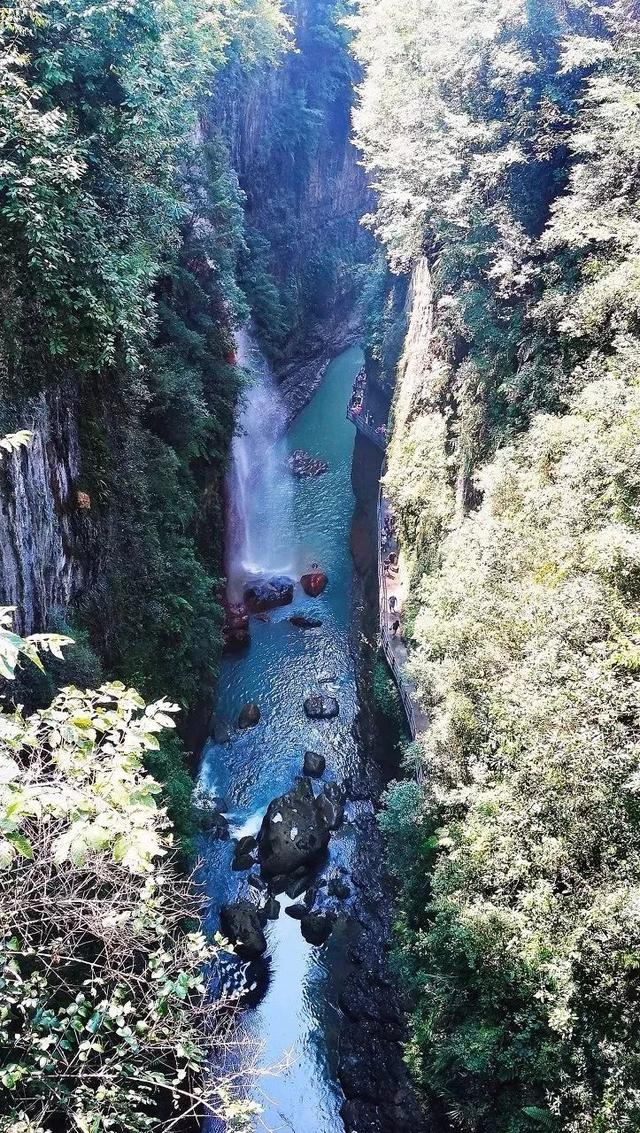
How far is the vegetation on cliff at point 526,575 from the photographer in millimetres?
7609

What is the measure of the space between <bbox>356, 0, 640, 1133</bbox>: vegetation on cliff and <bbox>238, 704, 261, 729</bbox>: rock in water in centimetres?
664

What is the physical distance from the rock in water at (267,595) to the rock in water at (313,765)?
6.51m

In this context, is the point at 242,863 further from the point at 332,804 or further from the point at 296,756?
the point at 296,756

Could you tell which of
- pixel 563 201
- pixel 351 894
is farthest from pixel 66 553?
pixel 563 201

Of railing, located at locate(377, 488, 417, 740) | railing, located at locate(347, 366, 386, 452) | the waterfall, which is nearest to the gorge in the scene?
railing, located at locate(377, 488, 417, 740)

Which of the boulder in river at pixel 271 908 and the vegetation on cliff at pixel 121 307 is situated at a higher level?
the vegetation on cliff at pixel 121 307

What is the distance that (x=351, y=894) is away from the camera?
51.7 ft

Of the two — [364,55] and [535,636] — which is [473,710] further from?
[364,55]

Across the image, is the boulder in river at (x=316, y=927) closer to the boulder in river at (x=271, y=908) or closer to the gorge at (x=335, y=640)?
the gorge at (x=335, y=640)

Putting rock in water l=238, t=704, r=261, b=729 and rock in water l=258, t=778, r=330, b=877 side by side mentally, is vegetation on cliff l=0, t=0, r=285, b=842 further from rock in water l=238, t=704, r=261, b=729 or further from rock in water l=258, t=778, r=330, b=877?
rock in water l=258, t=778, r=330, b=877

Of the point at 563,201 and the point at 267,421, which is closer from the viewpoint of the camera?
the point at 563,201

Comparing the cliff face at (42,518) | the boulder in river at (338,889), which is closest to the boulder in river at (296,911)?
the boulder in river at (338,889)

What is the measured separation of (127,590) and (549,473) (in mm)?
8603

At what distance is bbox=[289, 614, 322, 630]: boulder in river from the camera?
2303 cm
